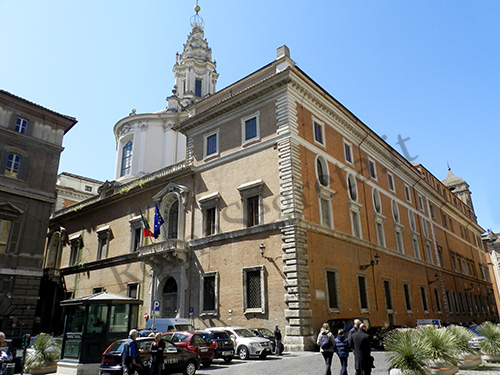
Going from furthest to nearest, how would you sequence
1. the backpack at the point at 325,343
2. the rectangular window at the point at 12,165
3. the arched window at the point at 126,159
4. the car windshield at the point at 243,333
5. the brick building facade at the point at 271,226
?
the arched window at the point at 126,159 < the rectangular window at the point at 12,165 < the brick building facade at the point at 271,226 < the car windshield at the point at 243,333 < the backpack at the point at 325,343

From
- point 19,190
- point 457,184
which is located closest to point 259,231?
point 19,190

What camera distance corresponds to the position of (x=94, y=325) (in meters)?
14.7

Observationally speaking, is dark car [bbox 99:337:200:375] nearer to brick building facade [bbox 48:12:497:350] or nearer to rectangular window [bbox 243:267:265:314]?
brick building facade [bbox 48:12:497:350]

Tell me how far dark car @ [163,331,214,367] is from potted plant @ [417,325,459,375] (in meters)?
8.38

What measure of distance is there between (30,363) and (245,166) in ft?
49.6

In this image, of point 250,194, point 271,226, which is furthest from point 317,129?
point 271,226

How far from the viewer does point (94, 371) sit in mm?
14109

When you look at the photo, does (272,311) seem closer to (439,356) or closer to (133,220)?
(439,356)

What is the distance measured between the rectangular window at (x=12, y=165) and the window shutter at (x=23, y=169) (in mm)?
192

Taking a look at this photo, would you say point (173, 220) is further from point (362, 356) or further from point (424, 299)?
point (424, 299)

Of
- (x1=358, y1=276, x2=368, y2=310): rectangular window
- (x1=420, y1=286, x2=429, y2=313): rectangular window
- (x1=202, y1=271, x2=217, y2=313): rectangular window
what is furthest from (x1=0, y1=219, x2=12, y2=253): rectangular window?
(x1=420, y1=286, x2=429, y2=313): rectangular window

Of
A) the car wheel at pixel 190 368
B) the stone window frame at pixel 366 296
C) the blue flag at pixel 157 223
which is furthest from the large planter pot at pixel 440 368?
the blue flag at pixel 157 223

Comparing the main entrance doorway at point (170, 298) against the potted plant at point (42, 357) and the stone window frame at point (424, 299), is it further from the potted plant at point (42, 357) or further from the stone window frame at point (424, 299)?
the stone window frame at point (424, 299)

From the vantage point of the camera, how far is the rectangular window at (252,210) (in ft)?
Result: 77.3
